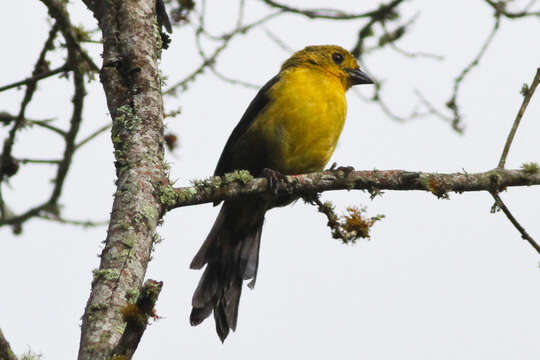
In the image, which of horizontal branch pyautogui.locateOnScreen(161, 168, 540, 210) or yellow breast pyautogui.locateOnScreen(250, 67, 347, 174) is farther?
yellow breast pyautogui.locateOnScreen(250, 67, 347, 174)

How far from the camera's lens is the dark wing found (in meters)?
4.54

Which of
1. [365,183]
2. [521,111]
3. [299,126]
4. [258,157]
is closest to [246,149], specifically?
[258,157]

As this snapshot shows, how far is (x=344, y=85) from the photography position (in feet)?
17.8

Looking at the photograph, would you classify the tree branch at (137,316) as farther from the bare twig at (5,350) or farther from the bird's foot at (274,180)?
the bird's foot at (274,180)

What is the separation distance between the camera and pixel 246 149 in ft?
15.0

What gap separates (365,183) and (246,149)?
1.29 meters

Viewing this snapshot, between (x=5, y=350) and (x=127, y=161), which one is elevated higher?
(x=127, y=161)

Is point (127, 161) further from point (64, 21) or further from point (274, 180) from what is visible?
point (64, 21)

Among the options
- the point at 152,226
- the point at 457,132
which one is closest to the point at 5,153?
the point at 152,226

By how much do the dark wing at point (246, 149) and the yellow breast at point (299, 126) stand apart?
0.07m

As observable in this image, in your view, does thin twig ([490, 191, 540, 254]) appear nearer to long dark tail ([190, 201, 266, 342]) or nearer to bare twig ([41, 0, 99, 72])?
long dark tail ([190, 201, 266, 342])

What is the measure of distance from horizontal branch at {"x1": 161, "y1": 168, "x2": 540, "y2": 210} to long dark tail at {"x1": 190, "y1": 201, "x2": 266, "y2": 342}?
1.05 m

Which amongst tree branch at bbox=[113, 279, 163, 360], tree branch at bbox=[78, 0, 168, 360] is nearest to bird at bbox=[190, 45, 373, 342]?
tree branch at bbox=[78, 0, 168, 360]

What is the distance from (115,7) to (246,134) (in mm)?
1317
